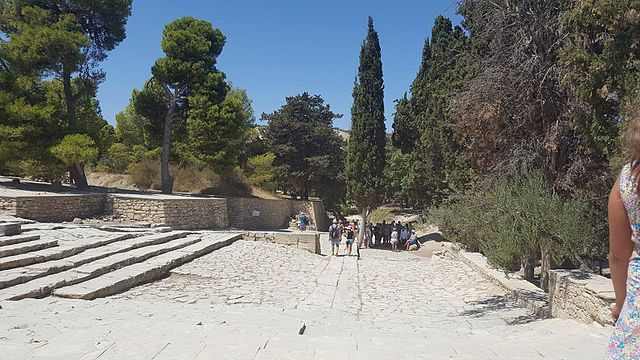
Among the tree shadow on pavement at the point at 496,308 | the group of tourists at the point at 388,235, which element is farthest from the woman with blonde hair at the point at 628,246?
the group of tourists at the point at 388,235

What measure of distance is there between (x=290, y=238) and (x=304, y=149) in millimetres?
16741

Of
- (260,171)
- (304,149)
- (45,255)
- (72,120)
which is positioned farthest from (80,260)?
(304,149)

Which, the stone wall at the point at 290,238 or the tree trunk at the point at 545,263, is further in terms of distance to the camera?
the stone wall at the point at 290,238

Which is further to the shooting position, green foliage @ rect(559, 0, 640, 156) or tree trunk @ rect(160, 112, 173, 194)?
tree trunk @ rect(160, 112, 173, 194)

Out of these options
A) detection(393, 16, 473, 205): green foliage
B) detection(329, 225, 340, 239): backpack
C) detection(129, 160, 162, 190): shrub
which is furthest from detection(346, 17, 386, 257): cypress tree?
detection(129, 160, 162, 190): shrub

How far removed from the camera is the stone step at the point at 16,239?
902 cm

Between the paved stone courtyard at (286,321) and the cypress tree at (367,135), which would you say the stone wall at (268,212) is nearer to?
the cypress tree at (367,135)

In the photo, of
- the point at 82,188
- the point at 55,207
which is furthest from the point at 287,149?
the point at 55,207

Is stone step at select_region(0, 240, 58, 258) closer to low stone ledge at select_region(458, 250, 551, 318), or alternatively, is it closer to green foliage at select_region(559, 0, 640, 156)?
low stone ledge at select_region(458, 250, 551, 318)

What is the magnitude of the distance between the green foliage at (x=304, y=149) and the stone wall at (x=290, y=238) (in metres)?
14.7

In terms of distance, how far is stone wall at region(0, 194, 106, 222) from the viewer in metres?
13.6

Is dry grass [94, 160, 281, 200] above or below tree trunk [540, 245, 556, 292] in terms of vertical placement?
above

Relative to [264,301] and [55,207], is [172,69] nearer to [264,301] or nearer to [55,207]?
[55,207]

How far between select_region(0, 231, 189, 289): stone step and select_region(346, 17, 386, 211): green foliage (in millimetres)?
14834
